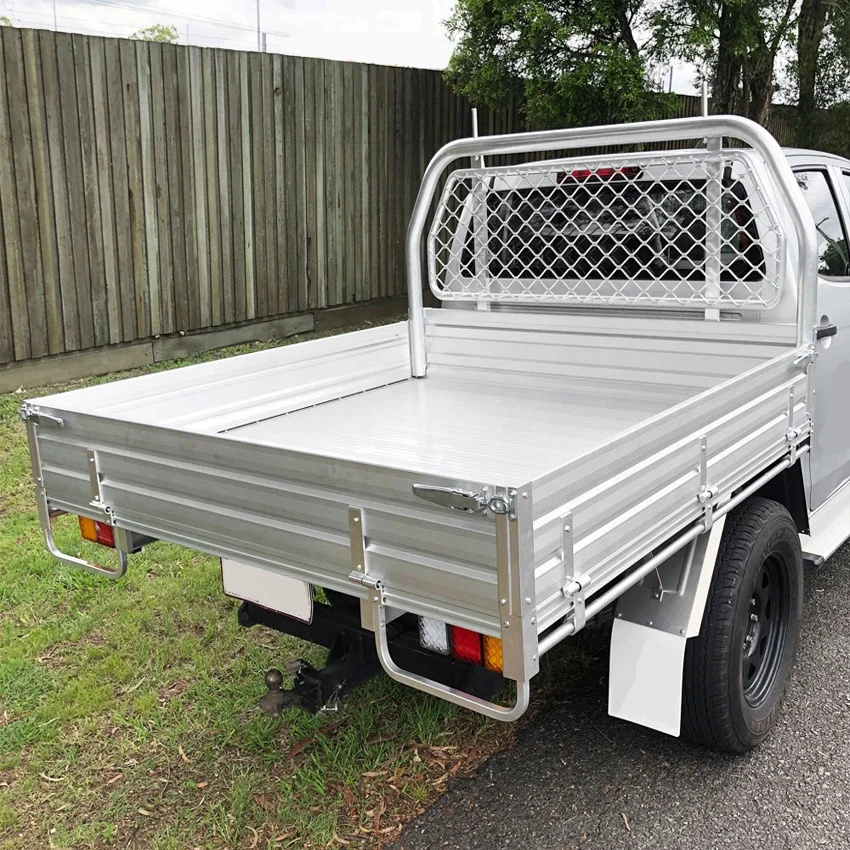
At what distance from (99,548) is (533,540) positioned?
3267mm

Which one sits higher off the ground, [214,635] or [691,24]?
[691,24]

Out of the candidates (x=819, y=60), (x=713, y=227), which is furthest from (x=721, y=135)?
(x=819, y=60)

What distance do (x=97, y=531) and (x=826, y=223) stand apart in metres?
3.19

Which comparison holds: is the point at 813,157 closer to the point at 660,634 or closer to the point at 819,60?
the point at 660,634

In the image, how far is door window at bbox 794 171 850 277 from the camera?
3965mm

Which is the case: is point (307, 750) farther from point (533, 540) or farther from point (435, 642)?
point (533, 540)

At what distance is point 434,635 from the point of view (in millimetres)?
2334

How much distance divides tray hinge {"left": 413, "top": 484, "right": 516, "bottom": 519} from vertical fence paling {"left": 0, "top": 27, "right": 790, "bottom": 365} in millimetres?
5976

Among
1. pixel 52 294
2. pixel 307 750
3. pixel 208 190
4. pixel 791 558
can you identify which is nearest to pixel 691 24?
pixel 208 190

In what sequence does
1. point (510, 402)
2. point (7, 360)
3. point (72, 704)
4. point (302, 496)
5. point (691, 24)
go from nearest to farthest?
point (302, 496), point (72, 704), point (510, 402), point (7, 360), point (691, 24)

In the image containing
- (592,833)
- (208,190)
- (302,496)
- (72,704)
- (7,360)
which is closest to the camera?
(302,496)

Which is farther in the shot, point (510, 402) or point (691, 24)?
point (691, 24)

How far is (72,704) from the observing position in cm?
344

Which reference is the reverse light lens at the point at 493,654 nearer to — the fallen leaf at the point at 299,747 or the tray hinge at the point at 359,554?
the tray hinge at the point at 359,554
